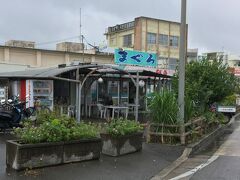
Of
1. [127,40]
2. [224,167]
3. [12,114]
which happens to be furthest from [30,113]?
[127,40]

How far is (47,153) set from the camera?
862cm

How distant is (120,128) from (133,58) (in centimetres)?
966

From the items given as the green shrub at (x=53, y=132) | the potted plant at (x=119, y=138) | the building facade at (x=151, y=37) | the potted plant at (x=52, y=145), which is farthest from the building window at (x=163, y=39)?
the green shrub at (x=53, y=132)

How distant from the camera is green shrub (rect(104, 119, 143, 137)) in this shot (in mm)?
10547

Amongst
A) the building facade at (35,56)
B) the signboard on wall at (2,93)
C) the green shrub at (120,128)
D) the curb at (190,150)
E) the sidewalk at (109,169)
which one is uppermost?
the building facade at (35,56)

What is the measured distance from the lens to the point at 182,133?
42.4ft

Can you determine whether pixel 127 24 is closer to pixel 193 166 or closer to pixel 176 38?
pixel 176 38

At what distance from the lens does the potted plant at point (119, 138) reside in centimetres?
1050

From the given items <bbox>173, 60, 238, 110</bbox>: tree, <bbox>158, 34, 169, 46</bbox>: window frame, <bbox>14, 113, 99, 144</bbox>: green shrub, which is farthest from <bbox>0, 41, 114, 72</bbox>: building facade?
<bbox>14, 113, 99, 144</bbox>: green shrub

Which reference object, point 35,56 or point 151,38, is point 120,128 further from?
point 151,38

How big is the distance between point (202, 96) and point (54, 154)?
34.1 ft

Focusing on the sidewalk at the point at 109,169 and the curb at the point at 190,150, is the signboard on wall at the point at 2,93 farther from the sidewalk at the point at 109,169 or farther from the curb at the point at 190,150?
the curb at the point at 190,150

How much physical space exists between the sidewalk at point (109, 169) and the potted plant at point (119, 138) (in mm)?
211

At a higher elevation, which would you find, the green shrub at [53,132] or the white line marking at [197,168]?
the green shrub at [53,132]
